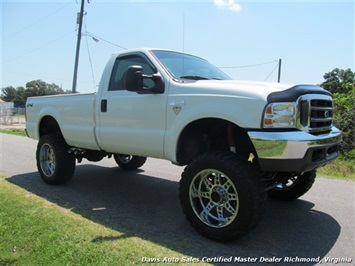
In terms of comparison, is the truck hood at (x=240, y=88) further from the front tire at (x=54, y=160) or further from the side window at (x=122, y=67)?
the front tire at (x=54, y=160)

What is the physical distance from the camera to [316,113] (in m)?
3.48

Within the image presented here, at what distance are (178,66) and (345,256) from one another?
296 cm

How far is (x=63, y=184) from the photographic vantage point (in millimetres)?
5922

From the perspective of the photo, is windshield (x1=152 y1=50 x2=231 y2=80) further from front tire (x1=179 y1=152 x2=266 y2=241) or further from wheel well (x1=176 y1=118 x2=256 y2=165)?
front tire (x1=179 y1=152 x2=266 y2=241)

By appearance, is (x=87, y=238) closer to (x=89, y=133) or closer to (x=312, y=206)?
(x=89, y=133)

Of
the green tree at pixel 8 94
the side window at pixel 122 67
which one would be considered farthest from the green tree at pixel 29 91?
the side window at pixel 122 67

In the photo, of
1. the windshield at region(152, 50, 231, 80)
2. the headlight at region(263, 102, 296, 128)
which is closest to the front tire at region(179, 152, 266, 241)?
the headlight at region(263, 102, 296, 128)

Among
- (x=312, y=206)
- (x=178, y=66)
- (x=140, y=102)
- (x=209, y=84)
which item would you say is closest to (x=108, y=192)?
(x=140, y=102)

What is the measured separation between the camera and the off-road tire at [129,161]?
7.17m

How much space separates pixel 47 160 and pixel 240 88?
4193 mm

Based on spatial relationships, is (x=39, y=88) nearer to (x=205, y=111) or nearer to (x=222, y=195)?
(x=205, y=111)

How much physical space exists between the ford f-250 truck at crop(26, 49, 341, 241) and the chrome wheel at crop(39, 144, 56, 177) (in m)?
0.42

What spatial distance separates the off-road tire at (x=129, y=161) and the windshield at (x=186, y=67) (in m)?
2.90

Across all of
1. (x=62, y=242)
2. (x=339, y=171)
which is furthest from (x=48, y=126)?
(x=339, y=171)
